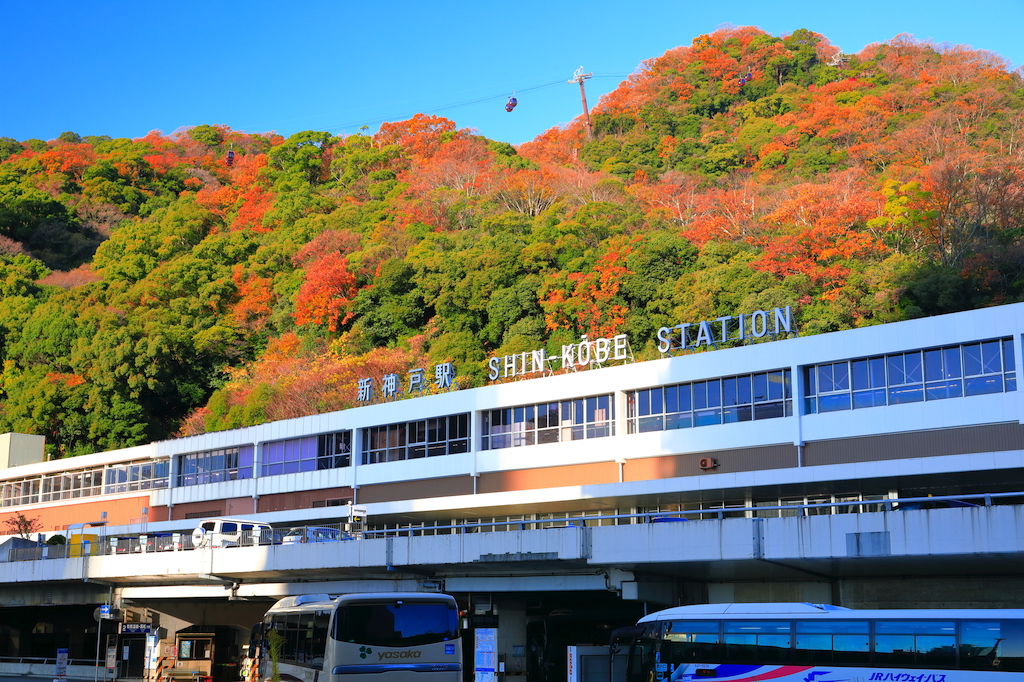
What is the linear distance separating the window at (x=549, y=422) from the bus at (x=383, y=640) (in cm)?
2017

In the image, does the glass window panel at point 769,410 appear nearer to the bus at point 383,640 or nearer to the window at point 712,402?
the window at point 712,402

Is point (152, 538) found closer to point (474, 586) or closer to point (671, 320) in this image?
point (474, 586)

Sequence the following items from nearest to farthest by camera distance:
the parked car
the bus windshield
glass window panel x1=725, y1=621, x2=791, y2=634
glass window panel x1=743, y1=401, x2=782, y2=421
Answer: glass window panel x1=725, y1=621, x2=791, y2=634 → the bus windshield → the parked car → glass window panel x1=743, y1=401, x2=782, y2=421

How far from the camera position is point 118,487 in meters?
62.1

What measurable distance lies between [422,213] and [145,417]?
2630cm

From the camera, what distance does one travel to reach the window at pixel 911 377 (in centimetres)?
3347

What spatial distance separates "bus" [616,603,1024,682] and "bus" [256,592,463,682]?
13.1 feet

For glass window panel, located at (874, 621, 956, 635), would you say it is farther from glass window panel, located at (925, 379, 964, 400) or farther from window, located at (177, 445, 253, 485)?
window, located at (177, 445, 253, 485)

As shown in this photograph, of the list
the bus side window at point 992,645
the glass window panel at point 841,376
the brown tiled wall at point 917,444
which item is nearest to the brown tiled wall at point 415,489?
the brown tiled wall at point 917,444

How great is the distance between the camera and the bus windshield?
868 inches

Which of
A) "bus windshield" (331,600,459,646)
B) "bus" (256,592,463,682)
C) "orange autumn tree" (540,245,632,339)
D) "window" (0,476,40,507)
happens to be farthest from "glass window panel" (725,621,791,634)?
"window" (0,476,40,507)

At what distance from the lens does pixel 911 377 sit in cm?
3509

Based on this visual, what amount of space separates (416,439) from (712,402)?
14.9 metres

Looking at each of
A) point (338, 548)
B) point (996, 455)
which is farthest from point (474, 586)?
point (996, 455)
